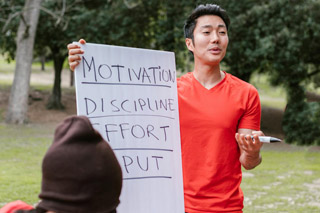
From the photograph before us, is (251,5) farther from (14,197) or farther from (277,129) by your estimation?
(14,197)

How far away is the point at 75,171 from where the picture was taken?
1.33m

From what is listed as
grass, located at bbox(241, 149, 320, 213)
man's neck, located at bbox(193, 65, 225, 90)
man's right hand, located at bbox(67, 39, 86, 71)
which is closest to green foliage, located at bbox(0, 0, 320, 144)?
grass, located at bbox(241, 149, 320, 213)

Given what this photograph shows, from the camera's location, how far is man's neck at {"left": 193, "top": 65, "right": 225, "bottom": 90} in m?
2.82

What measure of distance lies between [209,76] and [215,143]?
43 centimetres

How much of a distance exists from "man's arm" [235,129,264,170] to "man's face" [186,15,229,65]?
47 cm

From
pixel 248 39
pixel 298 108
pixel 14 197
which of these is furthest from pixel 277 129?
pixel 14 197

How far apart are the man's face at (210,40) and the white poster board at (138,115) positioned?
0.19 m

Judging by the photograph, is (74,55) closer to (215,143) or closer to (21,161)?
(215,143)

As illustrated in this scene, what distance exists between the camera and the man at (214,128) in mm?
2641

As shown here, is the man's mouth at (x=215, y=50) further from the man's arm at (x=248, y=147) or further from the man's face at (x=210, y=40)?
the man's arm at (x=248, y=147)

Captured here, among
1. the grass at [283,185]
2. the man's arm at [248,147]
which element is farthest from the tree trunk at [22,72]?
the man's arm at [248,147]

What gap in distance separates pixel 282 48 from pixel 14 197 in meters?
11.6

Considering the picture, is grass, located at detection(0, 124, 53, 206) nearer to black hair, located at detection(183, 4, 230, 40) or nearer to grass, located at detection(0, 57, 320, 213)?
grass, located at detection(0, 57, 320, 213)

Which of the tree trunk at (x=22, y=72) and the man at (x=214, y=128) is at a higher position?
the tree trunk at (x=22, y=72)
